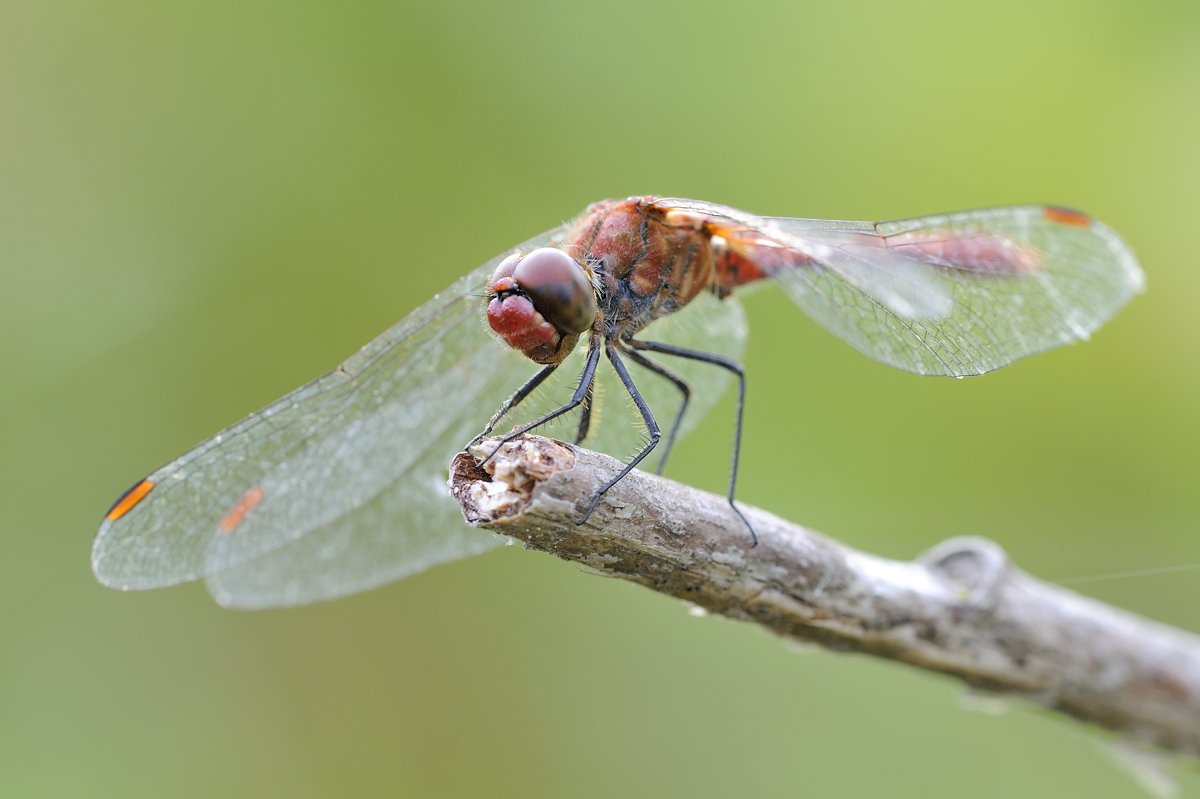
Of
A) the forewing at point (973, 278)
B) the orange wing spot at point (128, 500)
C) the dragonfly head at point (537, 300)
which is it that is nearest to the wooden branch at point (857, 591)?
the dragonfly head at point (537, 300)

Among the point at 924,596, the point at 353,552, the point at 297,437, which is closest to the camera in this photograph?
the point at 924,596

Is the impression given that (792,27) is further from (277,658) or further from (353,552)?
(277,658)

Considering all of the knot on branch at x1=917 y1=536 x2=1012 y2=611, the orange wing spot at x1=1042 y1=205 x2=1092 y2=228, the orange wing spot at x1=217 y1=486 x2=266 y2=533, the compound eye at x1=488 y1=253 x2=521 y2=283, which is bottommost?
the knot on branch at x1=917 y1=536 x2=1012 y2=611

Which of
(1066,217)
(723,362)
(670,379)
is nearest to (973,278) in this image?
(1066,217)

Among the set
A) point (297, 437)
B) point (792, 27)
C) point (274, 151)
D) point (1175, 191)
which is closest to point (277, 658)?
point (297, 437)

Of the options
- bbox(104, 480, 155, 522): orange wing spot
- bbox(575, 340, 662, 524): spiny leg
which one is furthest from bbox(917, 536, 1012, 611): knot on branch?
bbox(104, 480, 155, 522): orange wing spot

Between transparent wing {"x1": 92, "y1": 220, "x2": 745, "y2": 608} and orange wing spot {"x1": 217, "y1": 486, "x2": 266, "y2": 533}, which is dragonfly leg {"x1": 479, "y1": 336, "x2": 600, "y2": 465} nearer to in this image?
transparent wing {"x1": 92, "y1": 220, "x2": 745, "y2": 608}

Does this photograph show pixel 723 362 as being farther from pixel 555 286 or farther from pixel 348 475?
pixel 348 475
